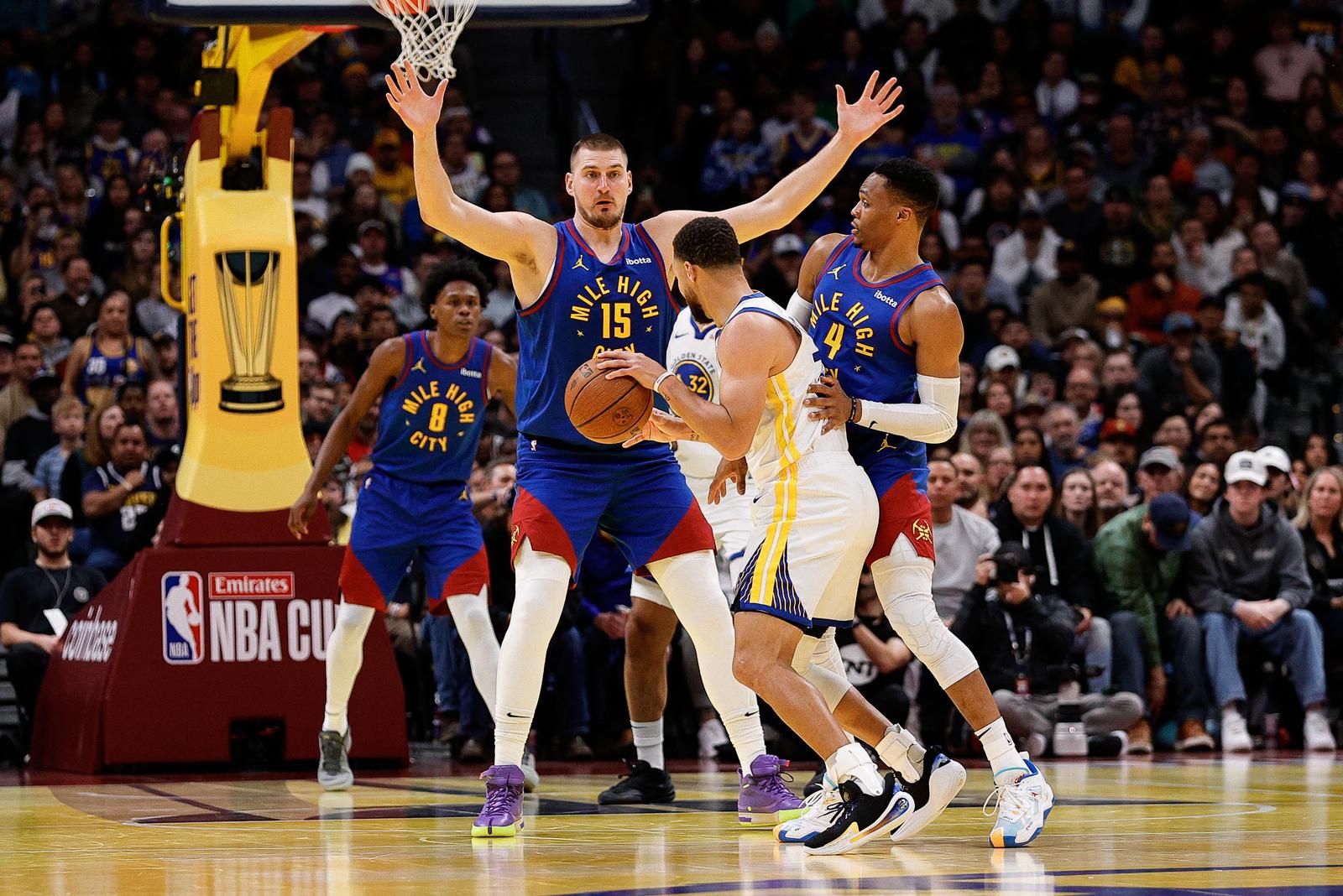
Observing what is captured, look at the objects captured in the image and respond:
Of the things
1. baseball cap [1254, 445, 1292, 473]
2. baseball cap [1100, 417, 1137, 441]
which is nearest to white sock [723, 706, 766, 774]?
Result: baseball cap [1254, 445, 1292, 473]

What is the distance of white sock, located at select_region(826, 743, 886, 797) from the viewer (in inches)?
235

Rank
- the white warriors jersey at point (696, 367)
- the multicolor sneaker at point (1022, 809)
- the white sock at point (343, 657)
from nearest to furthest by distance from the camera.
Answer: the multicolor sneaker at point (1022, 809)
the white sock at point (343, 657)
the white warriors jersey at point (696, 367)

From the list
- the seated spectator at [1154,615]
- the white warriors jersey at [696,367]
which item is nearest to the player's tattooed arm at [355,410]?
the white warriors jersey at [696,367]

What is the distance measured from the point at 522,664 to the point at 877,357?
5.56 feet

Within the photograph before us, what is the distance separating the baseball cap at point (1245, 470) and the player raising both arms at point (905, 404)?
20.0ft

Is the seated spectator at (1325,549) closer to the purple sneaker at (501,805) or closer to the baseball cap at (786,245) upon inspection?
the baseball cap at (786,245)

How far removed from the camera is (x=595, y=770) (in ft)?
33.6

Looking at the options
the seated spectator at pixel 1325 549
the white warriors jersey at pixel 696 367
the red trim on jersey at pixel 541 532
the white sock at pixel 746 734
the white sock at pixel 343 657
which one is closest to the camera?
the red trim on jersey at pixel 541 532

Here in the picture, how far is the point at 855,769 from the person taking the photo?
5996 mm

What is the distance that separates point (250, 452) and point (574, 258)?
145 inches

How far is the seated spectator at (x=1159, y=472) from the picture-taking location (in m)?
12.8

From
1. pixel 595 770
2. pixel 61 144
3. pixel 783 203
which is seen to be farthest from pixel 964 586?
pixel 61 144

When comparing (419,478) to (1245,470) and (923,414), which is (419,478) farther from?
(1245,470)

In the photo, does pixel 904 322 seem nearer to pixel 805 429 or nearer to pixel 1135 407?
pixel 805 429
